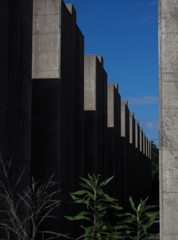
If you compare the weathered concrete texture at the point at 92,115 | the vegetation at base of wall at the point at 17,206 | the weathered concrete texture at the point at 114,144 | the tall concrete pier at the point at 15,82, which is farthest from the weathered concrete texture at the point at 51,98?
the weathered concrete texture at the point at 114,144

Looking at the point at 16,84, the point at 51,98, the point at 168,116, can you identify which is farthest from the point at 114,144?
the point at 168,116

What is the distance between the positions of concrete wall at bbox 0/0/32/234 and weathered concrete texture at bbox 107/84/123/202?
2073cm

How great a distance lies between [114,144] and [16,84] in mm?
23271

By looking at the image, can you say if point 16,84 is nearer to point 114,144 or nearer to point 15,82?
point 15,82

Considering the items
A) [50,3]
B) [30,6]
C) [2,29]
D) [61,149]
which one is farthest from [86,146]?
[2,29]

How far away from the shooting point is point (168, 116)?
906 cm

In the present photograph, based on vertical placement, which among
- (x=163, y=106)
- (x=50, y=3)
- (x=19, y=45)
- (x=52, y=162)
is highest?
(x=50, y=3)

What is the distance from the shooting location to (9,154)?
11.6 meters

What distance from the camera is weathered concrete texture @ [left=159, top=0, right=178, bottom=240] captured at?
29.0 ft

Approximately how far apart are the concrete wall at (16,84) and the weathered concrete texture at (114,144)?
2073 centimetres

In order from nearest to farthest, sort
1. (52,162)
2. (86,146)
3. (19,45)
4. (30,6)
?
(19,45), (30,6), (52,162), (86,146)

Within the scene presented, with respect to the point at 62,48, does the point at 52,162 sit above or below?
below

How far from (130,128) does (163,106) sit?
1650 inches

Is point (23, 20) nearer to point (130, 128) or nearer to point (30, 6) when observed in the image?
point (30, 6)
